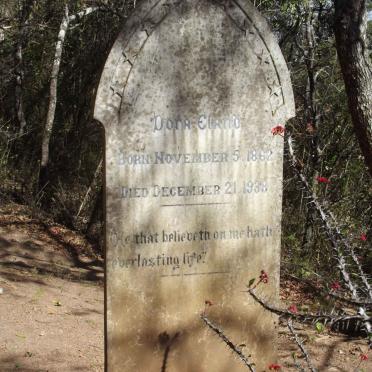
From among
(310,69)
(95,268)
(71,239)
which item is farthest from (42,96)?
(310,69)

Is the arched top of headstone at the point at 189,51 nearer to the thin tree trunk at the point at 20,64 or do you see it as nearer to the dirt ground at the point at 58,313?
the dirt ground at the point at 58,313

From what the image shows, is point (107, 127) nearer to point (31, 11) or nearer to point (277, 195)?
point (277, 195)

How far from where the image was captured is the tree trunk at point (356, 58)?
15.1 feet

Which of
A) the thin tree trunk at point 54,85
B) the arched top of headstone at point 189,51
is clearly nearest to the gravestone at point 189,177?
the arched top of headstone at point 189,51

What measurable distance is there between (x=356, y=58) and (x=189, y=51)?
2.15 meters

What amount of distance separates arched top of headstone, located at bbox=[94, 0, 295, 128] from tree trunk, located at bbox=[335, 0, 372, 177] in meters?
1.70

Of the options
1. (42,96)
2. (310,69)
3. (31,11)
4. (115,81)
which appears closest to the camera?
(115,81)

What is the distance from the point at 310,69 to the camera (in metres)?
7.99

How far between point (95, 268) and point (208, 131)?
18.6ft

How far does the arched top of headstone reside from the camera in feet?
9.51

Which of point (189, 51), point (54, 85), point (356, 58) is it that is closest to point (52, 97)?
point (54, 85)

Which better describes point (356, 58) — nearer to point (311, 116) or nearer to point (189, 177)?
point (189, 177)

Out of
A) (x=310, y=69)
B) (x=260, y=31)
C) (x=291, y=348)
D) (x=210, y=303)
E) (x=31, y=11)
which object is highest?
(x=31, y=11)

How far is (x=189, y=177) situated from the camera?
10.2ft
